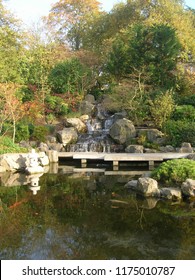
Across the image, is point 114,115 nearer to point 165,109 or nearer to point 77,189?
point 165,109

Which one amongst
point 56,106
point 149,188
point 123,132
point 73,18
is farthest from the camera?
point 73,18

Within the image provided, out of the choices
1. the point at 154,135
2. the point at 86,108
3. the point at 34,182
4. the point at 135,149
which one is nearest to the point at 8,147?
the point at 34,182

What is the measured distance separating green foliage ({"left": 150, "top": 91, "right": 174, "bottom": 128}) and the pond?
6410mm

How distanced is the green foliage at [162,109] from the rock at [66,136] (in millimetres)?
3904

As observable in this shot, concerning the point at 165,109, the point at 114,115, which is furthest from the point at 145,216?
the point at 114,115

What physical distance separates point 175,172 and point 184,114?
23.5 feet

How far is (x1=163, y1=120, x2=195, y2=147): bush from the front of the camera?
12820 millimetres

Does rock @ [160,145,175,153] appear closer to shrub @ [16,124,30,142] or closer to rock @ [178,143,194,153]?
rock @ [178,143,194,153]

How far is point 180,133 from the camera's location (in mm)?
12961

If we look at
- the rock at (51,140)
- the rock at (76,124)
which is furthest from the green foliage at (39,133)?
the rock at (76,124)

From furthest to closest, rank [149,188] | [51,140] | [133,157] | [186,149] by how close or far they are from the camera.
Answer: [51,140] → [186,149] → [133,157] → [149,188]

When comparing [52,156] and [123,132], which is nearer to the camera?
[52,156]

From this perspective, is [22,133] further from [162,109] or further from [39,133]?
[162,109]

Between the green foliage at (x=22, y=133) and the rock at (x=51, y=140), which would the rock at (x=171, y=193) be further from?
the green foliage at (x=22, y=133)
